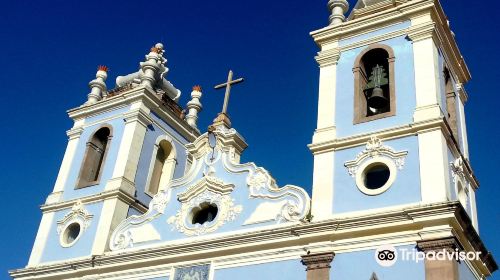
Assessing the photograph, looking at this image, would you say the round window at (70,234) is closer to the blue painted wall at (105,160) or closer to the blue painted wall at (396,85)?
the blue painted wall at (105,160)

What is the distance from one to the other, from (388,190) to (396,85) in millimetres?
2516

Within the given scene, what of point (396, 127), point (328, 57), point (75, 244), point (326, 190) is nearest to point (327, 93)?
point (328, 57)

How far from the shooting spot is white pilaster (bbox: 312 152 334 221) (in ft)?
40.3

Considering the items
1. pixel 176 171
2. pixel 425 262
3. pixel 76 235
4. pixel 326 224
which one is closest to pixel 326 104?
pixel 326 224

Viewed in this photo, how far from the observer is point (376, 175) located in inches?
489

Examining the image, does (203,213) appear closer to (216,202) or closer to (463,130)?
(216,202)

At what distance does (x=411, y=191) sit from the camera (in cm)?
1159

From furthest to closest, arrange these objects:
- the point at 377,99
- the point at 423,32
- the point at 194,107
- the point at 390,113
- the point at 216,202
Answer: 1. the point at 194,107
2. the point at 216,202
3. the point at 377,99
4. the point at 423,32
5. the point at 390,113

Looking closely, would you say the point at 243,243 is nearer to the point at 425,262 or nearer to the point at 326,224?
the point at 326,224

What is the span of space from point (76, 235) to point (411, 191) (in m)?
8.66

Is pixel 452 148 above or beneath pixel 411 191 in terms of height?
above

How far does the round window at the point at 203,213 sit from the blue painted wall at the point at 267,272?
161 cm

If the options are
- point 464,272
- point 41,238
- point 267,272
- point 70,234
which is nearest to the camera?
point 464,272

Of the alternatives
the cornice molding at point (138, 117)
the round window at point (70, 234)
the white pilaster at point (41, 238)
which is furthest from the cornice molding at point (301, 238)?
the cornice molding at point (138, 117)
